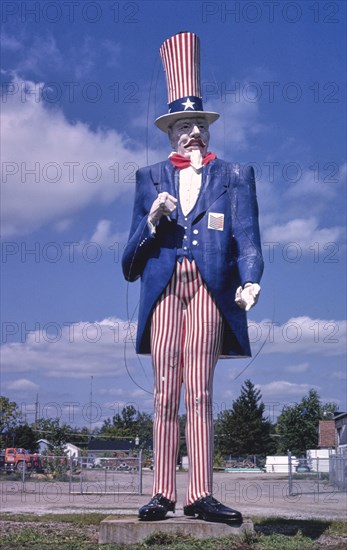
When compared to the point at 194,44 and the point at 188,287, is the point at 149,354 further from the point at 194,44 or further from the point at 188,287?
the point at 194,44

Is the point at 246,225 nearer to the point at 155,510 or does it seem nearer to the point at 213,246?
the point at 213,246

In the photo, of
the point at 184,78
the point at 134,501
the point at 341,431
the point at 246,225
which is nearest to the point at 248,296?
the point at 246,225

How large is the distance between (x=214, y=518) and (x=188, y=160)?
10.5 feet

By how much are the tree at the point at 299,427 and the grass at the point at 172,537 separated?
5144 cm

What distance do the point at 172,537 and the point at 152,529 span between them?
0.20 metres

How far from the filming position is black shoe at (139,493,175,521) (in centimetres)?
624

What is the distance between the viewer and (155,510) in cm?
626

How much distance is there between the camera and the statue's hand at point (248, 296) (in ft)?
21.1

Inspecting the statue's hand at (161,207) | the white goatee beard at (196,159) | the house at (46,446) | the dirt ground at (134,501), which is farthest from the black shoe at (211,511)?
the house at (46,446)

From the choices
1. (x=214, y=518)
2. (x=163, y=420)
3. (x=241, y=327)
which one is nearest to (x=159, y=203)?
(x=241, y=327)

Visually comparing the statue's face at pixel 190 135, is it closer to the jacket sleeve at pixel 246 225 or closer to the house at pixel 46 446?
the jacket sleeve at pixel 246 225

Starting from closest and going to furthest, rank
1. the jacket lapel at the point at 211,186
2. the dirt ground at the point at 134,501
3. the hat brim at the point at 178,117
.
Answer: the jacket lapel at the point at 211,186
the hat brim at the point at 178,117
the dirt ground at the point at 134,501

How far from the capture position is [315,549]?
572 centimetres

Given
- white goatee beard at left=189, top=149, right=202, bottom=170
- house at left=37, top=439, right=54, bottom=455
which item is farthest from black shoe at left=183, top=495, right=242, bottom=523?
house at left=37, top=439, right=54, bottom=455
